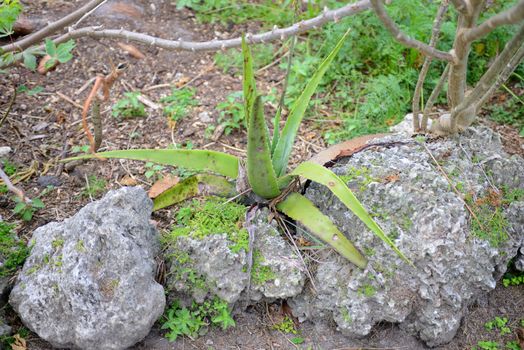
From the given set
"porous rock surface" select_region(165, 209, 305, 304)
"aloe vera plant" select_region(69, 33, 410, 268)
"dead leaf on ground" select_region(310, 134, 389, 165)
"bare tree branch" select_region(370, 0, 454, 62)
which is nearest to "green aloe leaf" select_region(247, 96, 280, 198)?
"aloe vera plant" select_region(69, 33, 410, 268)

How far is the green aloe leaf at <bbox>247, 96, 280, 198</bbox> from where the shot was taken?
7.07 ft

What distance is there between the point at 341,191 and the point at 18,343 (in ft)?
4.65

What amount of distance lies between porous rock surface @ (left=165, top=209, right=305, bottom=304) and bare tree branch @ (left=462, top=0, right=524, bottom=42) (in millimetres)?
1145

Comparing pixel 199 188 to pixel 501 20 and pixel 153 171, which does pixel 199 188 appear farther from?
pixel 501 20

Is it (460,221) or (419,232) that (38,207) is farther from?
(460,221)

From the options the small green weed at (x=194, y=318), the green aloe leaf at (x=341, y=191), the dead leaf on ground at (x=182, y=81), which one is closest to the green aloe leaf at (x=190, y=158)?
the green aloe leaf at (x=341, y=191)

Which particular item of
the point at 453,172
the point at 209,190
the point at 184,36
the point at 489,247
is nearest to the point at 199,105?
the point at 184,36

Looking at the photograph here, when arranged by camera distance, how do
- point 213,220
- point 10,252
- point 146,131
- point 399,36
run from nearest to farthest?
point 399,36 < point 10,252 < point 213,220 < point 146,131

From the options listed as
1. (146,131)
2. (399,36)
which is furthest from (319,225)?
(146,131)

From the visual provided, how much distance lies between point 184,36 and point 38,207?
166cm

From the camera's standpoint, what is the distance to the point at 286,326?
2406mm

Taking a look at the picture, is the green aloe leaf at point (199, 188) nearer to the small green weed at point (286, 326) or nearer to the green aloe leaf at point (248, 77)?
the green aloe leaf at point (248, 77)

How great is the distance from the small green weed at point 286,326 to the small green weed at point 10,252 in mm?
1106

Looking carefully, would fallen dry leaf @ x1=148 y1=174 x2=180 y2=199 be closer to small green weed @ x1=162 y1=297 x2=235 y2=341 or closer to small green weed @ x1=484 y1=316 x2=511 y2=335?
small green weed @ x1=162 y1=297 x2=235 y2=341
